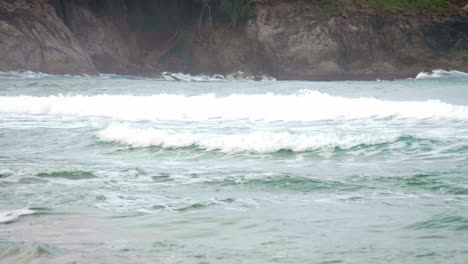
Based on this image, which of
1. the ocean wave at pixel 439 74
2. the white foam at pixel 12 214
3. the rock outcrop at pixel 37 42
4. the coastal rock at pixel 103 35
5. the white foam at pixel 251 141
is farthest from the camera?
the coastal rock at pixel 103 35

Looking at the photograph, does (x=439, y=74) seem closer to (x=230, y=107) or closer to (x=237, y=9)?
(x=237, y=9)

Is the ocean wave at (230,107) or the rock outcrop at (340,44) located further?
the rock outcrop at (340,44)

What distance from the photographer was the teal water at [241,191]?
20.0ft

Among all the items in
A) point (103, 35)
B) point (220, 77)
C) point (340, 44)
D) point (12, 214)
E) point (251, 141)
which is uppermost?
point (12, 214)

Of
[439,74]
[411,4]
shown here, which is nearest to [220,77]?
[439,74]

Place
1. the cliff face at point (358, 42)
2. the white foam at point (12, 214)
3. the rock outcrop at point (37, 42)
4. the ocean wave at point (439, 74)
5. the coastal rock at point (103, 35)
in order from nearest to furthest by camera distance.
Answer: the white foam at point (12, 214)
the rock outcrop at point (37, 42)
the ocean wave at point (439, 74)
the coastal rock at point (103, 35)
the cliff face at point (358, 42)

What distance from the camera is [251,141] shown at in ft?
41.1

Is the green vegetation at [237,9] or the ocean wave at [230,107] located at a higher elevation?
the green vegetation at [237,9]

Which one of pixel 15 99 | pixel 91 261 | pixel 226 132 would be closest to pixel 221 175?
pixel 91 261

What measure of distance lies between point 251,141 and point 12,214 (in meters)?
5.69

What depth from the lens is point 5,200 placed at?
316 inches

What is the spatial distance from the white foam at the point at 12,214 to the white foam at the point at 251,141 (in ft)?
16.9

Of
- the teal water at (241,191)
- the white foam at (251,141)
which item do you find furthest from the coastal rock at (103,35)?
the white foam at (251,141)

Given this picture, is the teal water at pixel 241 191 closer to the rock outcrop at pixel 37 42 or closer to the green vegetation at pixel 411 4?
the rock outcrop at pixel 37 42
